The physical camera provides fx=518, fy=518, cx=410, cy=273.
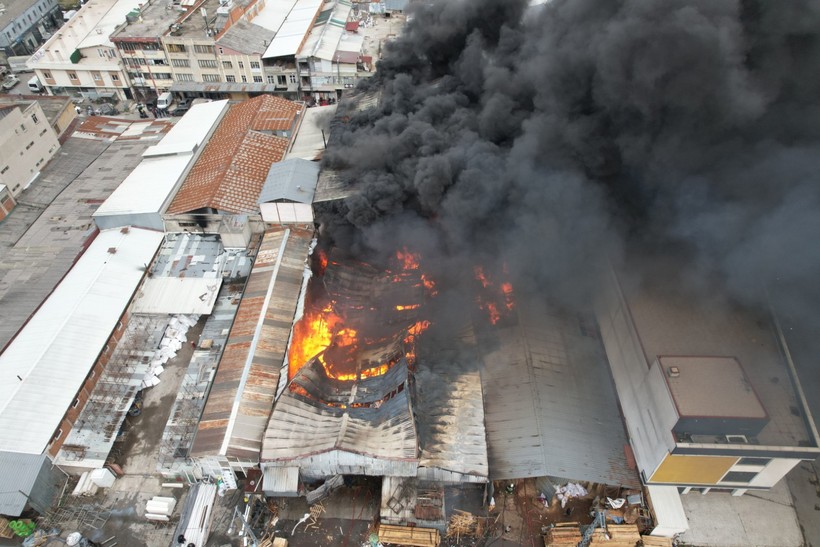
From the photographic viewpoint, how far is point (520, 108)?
1133 inches

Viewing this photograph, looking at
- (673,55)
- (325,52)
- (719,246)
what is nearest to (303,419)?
(719,246)

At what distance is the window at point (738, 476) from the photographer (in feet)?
63.5

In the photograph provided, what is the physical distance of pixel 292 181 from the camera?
30562 mm

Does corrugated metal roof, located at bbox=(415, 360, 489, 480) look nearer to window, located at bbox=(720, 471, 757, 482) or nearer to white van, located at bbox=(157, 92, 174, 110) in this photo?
window, located at bbox=(720, 471, 757, 482)

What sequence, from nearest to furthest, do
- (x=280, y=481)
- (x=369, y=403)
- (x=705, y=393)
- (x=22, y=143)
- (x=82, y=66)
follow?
→ (x=705, y=393)
(x=280, y=481)
(x=369, y=403)
(x=22, y=143)
(x=82, y=66)

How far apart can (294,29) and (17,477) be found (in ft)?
143

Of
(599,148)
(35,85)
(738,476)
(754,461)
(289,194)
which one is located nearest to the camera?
(754,461)

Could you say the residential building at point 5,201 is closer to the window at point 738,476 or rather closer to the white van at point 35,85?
the white van at point 35,85

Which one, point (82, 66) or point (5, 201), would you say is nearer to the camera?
point (5, 201)

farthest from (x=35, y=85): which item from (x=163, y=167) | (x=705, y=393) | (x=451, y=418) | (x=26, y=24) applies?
(x=705, y=393)

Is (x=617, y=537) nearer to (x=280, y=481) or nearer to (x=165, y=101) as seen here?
(x=280, y=481)

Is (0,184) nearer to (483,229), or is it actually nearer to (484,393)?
(483,229)

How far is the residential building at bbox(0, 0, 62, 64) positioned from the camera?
181 ft

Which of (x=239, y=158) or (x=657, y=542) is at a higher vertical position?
(x=239, y=158)
